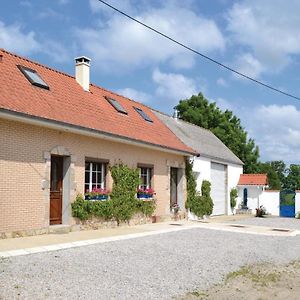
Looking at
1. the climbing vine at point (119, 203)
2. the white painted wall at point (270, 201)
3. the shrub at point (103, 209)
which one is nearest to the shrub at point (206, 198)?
the climbing vine at point (119, 203)

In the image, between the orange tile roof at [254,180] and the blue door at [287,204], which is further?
the orange tile roof at [254,180]

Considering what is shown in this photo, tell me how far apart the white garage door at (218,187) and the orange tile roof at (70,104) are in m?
4.76

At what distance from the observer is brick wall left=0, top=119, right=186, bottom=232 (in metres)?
11.4

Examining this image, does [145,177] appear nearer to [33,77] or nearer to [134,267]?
[33,77]

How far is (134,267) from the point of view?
8.29 meters

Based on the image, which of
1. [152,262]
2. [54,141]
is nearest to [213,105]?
[54,141]

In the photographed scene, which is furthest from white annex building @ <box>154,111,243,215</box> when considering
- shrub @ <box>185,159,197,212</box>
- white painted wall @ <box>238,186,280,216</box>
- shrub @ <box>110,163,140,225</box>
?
shrub @ <box>110,163,140,225</box>

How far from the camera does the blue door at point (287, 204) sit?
2659 centimetres

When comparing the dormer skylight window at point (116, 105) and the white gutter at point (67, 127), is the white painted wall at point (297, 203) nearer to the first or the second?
the white gutter at point (67, 127)

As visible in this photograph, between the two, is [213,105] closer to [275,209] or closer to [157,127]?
[275,209]

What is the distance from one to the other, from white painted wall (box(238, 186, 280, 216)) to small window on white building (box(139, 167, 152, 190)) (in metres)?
11.6

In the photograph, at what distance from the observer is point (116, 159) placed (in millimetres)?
15695

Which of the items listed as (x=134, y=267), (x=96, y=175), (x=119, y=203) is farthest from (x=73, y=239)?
(x=119, y=203)

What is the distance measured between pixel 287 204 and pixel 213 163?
6.21 metres
